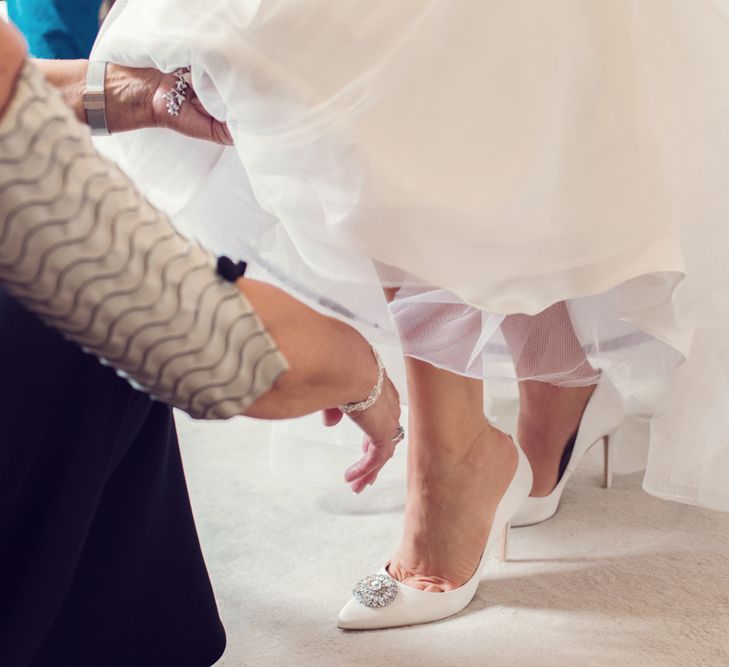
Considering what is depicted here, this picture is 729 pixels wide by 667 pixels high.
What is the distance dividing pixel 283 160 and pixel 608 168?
282 millimetres

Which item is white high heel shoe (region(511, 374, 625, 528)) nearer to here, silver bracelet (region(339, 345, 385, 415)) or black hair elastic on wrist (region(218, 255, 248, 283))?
silver bracelet (region(339, 345, 385, 415))

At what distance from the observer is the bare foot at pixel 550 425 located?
1.16m

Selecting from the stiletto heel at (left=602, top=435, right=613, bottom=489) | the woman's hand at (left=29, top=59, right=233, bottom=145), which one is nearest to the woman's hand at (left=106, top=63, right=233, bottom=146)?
the woman's hand at (left=29, top=59, right=233, bottom=145)

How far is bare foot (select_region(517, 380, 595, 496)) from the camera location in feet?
3.82

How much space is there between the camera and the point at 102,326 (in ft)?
1.69

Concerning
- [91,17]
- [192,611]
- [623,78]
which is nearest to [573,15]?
[623,78]

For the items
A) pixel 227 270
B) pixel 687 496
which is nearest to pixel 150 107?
pixel 227 270

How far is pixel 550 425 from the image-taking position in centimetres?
117

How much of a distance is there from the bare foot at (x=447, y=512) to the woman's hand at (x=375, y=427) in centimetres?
11

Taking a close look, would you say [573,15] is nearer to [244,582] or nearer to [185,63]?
[185,63]

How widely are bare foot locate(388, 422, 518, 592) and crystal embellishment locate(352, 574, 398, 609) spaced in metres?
0.02

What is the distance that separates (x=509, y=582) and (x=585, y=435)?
227 millimetres

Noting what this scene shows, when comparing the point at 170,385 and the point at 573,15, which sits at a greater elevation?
the point at 573,15

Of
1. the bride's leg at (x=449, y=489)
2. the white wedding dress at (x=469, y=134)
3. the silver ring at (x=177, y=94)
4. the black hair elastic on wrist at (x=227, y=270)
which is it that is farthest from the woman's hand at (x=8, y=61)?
the bride's leg at (x=449, y=489)
